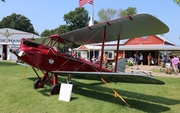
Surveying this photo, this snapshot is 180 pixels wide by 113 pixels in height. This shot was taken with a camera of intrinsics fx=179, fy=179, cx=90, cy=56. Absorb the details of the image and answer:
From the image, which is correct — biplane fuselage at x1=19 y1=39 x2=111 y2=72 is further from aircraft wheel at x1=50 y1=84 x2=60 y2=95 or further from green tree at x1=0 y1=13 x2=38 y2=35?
green tree at x1=0 y1=13 x2=38 y2=35

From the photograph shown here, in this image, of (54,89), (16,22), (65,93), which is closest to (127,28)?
(65,93)

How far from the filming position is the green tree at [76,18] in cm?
6100

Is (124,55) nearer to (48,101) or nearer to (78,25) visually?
(48,101)

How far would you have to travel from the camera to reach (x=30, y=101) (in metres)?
6.32

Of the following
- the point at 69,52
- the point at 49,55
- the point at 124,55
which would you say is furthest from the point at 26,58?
the point at 124,55

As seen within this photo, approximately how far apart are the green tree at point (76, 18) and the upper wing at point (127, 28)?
54.2 metres

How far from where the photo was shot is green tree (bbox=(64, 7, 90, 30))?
200 feet

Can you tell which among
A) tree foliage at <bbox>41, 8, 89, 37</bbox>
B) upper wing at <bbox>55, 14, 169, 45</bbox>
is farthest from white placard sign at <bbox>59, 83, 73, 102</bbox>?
tree foliage at <bbox>41, 8, 89, 37</bbox>

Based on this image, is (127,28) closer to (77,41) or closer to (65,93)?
(77,41)

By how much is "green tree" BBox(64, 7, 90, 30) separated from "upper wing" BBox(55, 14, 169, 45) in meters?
54.2

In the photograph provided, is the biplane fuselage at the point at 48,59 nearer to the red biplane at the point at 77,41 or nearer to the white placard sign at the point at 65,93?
the red biplane at the point at 77,41

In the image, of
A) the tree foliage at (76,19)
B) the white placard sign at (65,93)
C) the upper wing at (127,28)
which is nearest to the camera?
the upper wing at (127,28)

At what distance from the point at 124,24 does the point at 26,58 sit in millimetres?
3731

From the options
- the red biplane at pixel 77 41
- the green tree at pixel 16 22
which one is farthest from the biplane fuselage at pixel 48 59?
the green tree at pixel 16 22
